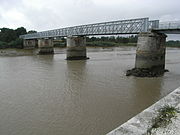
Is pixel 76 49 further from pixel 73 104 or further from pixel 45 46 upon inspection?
pixel 73 104

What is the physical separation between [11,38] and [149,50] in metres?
64.5

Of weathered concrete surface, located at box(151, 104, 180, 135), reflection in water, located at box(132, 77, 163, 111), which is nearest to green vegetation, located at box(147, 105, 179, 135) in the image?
weathered concrete surface, located at box(151, 104, 180, 135)

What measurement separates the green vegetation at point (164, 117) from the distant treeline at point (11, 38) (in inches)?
2565

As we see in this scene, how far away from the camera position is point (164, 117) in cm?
371

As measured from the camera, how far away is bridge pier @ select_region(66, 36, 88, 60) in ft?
107

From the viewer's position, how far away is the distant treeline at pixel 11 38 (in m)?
61.2

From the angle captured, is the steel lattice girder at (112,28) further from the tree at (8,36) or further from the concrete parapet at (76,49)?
the tree at (8,36)

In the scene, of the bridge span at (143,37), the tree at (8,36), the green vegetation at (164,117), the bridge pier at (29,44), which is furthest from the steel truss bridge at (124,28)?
the tree at (8,36)

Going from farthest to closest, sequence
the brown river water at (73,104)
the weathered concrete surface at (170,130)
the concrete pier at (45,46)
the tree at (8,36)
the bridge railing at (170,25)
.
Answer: the tree at (8,36)
the concrete pier at (45,46)
the bridge railing at (170,25)
the brown river water at (73,104)
the weathered concrete surface at (170,130)

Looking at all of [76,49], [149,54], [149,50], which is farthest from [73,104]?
[76,49]

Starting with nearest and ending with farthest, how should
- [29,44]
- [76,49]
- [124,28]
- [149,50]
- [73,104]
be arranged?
[73,104] → [149,50] → [124,28] → [76,49] → [29,44]

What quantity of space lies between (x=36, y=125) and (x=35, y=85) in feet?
24.5

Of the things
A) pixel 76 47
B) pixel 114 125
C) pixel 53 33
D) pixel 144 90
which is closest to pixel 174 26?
pixel 144 90

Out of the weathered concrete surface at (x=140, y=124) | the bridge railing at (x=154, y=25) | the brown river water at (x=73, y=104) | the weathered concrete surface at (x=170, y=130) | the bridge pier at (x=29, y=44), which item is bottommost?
the brown river water at (x=73, y=104)
